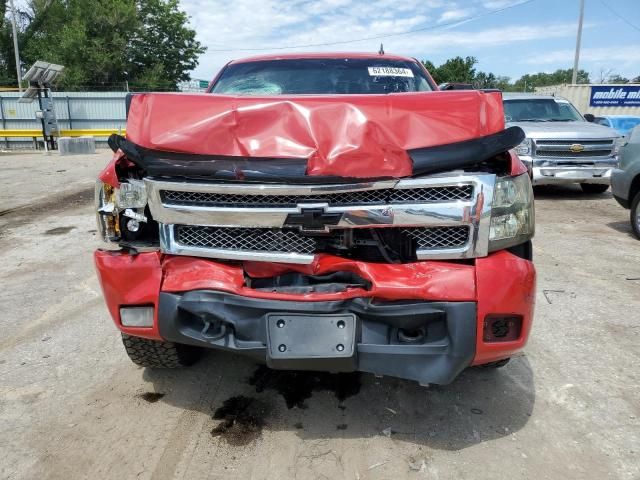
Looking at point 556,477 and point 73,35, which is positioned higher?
point 73,35

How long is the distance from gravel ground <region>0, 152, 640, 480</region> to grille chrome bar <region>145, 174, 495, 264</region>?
2.99 feet

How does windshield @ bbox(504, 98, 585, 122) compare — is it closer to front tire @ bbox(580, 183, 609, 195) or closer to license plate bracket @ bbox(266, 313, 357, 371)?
front tire @ bbox(580, 183, 609, 195)

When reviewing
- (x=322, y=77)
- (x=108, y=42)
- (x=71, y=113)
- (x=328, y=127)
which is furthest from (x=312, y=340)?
(x=108, y=42)

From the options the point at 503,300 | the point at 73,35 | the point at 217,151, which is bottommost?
the point at 503,300

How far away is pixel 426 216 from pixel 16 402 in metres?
2.40

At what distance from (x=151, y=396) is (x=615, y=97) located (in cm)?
2436

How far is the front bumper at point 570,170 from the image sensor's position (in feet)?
29.3

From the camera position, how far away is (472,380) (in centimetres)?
308

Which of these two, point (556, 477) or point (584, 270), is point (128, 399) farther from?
point (584, 270)

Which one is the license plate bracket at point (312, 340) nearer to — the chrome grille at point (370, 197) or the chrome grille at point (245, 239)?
the chrome grille at point (245, 239)

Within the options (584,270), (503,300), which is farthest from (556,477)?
(584,270)

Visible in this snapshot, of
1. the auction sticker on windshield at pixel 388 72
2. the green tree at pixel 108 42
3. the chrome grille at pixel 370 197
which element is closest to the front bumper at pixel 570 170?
the auction sticker on windshield at pixel 388 72

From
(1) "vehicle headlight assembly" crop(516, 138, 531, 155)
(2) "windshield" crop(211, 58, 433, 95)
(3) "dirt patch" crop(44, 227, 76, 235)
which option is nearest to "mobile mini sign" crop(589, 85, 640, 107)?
(1) "vehicle headlight assembly" crop(516, 138, 531, 155)

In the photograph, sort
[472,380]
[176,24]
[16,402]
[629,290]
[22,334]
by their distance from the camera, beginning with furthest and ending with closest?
[176,24] < [629,290] < [22,334] < [472,380] < [16,402]
